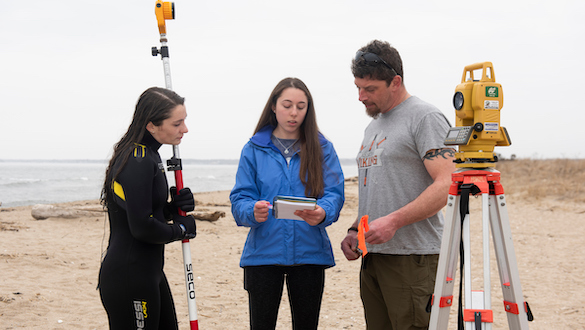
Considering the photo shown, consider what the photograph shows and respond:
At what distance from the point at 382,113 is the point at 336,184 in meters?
0.53

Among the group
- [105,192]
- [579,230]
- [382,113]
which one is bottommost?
[579,230]

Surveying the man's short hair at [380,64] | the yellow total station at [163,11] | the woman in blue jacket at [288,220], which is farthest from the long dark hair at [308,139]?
the yellow total station at [163,11]

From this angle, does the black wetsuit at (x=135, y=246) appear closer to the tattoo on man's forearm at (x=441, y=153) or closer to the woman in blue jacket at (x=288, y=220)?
the woman in blue jacket at (x=288, y=220)

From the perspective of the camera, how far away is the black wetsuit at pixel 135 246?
2354 millimetres

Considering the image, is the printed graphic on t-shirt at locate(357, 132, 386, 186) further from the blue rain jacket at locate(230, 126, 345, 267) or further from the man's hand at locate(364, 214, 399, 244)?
the man's hand at locate(364, 214, 399, 244)

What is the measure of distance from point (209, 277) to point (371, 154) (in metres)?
4.73

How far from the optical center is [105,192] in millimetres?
2525

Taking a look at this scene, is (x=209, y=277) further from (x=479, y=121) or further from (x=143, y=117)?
(x=479, y=121)

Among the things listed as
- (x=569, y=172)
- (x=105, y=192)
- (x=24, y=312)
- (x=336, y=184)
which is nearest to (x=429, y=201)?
(x=336, y=184)

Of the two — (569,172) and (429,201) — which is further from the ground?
(429,201)

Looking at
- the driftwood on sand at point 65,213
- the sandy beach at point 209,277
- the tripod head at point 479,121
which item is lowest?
the sandy beach at point 209,277

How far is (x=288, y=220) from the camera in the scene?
2.70m

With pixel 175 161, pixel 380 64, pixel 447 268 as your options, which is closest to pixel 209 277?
pixel 175 161

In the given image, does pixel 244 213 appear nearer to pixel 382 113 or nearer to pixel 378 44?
pixel 382 113
